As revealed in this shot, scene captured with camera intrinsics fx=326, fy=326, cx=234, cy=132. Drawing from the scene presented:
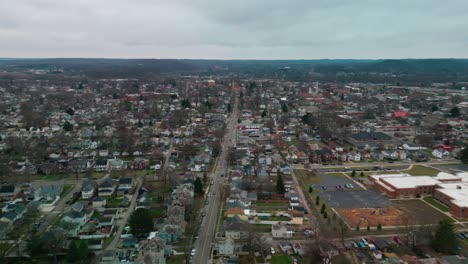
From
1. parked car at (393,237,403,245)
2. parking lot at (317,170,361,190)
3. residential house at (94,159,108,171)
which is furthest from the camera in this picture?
residential house at (94,159,108,171)

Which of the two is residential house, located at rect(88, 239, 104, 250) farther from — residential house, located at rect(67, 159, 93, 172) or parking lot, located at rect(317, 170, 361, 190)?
parking lot, located at rect(317, 170, 361, 190)

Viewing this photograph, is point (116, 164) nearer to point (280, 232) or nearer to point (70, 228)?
point (70, 228)

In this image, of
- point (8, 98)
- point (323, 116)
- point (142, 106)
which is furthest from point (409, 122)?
point (8, 98)

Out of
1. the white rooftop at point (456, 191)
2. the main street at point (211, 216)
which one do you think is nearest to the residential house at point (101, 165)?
the main street at point (211, 216)

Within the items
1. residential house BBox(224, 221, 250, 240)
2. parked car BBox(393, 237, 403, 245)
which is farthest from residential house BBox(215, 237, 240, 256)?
parked car BBox(393, 237, 403, 245)

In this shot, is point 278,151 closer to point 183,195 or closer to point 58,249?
point 183,195

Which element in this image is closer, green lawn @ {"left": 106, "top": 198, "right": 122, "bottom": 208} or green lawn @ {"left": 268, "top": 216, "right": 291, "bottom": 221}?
green lawn @ {"left": 268, "top": 216, "right": 291, "bottom": 221}
